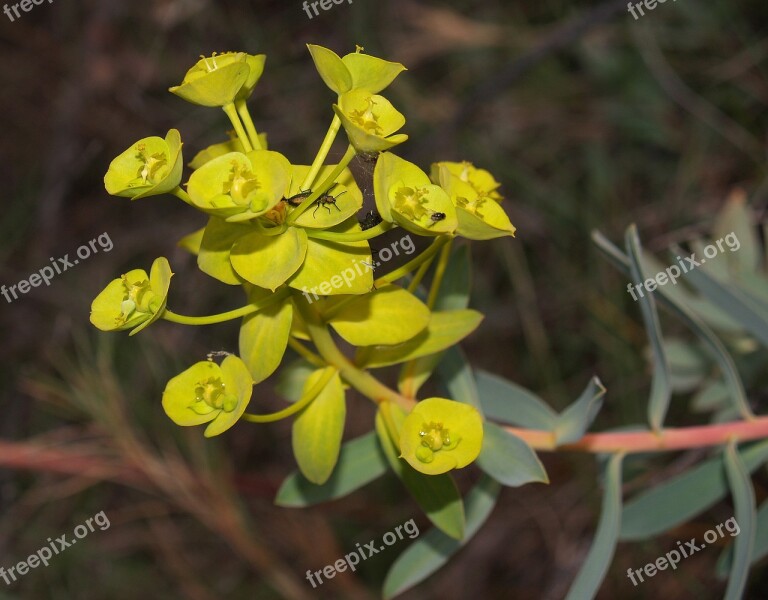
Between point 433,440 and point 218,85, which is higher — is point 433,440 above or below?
below

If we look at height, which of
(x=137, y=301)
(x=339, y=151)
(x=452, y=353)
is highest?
(x=339, y=151)

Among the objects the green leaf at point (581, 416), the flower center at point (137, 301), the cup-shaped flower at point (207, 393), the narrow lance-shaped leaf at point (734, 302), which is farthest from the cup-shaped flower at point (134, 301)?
the narrow lance-shaped leaf at point (734, 302)

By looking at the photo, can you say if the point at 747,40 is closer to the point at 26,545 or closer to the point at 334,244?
the point at 334,244

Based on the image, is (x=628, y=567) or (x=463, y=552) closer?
(x=628, y=567)

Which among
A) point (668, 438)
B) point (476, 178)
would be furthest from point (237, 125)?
point (668, 438)

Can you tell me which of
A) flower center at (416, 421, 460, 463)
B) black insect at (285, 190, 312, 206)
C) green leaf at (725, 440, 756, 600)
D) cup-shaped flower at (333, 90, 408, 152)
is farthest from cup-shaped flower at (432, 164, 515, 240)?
green leaf at (725, 440, 756, 600)

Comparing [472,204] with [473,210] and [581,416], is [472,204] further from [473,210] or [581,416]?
[581,416]

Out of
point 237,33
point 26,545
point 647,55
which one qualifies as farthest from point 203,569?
point 647,55

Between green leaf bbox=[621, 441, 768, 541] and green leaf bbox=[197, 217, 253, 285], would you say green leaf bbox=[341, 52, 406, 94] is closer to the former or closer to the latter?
green leaf bbox=[197, 217, 253, 285]
